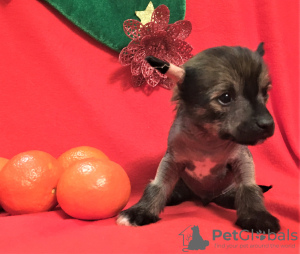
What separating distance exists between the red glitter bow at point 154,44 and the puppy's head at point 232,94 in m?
0.69

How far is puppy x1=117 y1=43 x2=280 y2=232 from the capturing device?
1206mm

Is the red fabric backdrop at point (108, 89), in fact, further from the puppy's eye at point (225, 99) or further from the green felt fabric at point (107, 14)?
the puppy's eye at point (225, 99)

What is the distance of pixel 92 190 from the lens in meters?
1.30

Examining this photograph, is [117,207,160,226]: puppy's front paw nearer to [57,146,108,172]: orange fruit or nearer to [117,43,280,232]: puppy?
[117,43,280,232]: puppy

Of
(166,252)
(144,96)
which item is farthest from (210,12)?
(166,252)

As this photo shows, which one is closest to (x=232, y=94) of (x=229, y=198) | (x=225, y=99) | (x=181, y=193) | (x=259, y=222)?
(x=225, y=99)

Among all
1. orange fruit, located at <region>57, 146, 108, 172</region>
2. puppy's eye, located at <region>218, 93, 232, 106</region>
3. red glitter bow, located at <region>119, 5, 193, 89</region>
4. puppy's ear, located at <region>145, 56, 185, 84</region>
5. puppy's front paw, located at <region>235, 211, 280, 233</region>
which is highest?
red glitter bow, located at <region>119, 5, 193, 89</region>

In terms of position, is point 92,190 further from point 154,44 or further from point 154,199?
point 154,44

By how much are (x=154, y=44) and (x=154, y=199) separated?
973 mm

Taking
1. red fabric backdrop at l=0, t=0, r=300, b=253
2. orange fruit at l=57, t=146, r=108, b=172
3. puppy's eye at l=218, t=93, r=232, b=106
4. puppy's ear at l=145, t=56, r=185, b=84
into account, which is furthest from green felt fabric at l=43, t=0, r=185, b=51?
puppy's eye at l=218, t=93, r=232, b=106

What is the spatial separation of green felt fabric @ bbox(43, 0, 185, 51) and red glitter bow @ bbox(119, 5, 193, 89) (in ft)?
0.28

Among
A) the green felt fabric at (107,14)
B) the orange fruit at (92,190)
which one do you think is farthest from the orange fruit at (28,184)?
the green felt fabric at (107,14)

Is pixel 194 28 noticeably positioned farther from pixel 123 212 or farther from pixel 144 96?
pixel 123 212

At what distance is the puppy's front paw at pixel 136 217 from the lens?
128 cm
